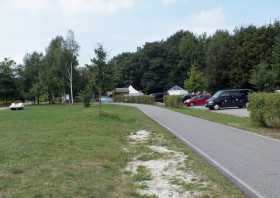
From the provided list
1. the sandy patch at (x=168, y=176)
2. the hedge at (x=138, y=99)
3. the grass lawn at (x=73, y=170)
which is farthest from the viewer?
the hedge at (x=138, y=99)

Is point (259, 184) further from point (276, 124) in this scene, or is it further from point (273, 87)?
point (273, 87)

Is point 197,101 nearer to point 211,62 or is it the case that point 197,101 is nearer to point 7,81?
point 211,62

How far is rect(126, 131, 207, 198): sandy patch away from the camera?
6145 millimetres

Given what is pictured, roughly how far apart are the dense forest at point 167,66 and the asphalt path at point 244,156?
15.8 meters

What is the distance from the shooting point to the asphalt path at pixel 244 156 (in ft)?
20.6

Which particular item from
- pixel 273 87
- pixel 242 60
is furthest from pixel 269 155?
pixel 242 60

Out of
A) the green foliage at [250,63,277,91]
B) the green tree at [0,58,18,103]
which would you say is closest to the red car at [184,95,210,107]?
the green foliage at [250,63,277,91]

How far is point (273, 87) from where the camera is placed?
50.2m

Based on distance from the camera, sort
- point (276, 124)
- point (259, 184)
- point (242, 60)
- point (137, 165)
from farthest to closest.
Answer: point (242, 60), point (276, 124), point (137, 165), point (259, 184)

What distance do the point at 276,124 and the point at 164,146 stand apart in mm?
6013

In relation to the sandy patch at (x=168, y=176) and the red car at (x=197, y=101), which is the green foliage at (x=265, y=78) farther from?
the sandy patch at (x=168, y=176)

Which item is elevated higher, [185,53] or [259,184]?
[185,53]

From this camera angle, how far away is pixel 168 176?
7398 mm

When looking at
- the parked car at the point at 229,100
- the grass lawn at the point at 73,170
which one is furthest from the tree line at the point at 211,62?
the grass lawn at the point at 73,170
